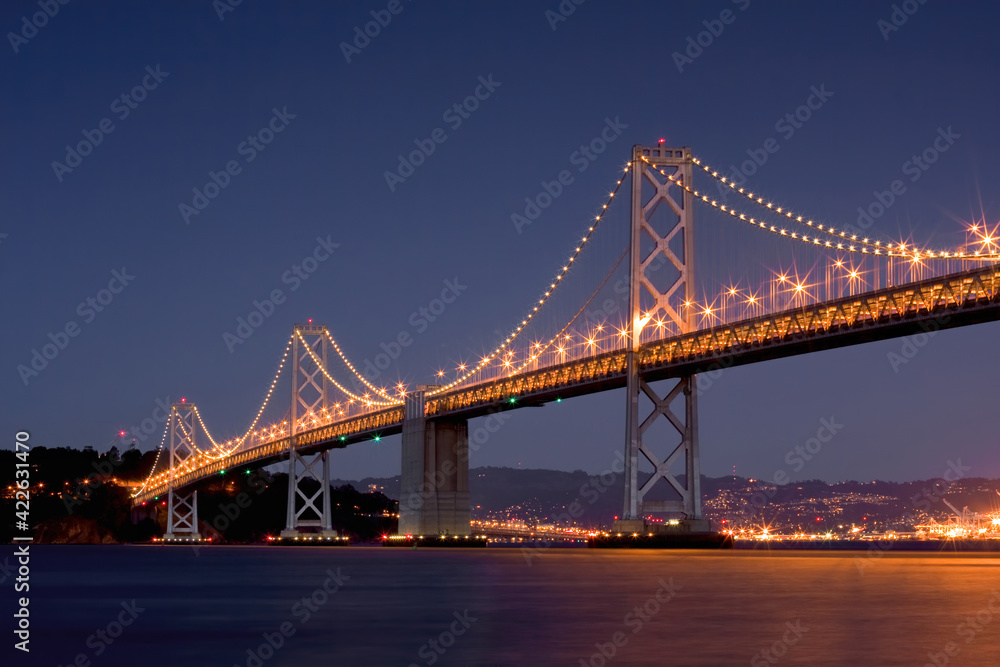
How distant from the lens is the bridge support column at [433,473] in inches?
2395

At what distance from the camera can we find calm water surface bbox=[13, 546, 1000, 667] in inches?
603

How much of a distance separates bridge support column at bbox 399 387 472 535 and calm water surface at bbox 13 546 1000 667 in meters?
27.6

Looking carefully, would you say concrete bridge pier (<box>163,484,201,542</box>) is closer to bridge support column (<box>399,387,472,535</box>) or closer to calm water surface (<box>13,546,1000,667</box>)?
bridge support column (<box>399,387,472,535</box>)

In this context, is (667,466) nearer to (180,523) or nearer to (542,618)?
(542,618)

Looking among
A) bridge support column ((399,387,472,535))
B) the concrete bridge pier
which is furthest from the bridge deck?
the concrete bridge pier

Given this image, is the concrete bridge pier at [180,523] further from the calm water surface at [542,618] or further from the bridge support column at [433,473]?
the calm water surface at [542,618]

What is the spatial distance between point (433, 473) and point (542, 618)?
41.1m

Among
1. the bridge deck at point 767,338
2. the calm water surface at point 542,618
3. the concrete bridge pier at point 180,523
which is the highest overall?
the bridge deck at point 767,338

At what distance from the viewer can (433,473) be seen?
6047 cm

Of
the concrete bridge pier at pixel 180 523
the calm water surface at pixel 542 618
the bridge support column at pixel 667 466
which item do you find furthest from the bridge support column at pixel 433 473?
the concrete bridge pier at pixel 180 523

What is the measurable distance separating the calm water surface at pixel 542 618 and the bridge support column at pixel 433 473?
2763cm

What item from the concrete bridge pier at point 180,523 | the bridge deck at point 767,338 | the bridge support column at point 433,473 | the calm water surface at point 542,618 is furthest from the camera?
the concrete bridge pier at point 180,523

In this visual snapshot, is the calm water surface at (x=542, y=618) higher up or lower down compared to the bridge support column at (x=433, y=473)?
lower down

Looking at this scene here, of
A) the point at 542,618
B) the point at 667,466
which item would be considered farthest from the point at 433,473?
the point at 542,618
